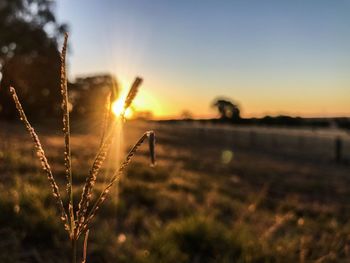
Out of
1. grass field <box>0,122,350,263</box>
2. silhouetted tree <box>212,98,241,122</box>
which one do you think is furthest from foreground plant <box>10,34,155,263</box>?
silhouetted tree <box>212,98,241,122</box>

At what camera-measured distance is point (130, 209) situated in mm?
6168

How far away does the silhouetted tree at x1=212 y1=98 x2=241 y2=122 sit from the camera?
284 ft

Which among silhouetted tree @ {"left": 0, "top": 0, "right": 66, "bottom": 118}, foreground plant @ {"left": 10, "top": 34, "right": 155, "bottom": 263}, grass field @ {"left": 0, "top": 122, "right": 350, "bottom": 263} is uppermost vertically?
silhouetted tree @ {"left": 0, "top": 0, "right": 66, "bottom": 118}

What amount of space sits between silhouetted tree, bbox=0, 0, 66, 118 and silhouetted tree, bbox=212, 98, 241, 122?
5148 centimetres

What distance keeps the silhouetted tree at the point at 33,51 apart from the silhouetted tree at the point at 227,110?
51.5m

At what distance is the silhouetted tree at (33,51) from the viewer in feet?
117

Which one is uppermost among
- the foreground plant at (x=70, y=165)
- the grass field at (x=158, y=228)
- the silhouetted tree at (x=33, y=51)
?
the silhouetted tree at (x=33, y=51)

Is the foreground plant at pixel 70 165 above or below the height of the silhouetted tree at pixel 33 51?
below

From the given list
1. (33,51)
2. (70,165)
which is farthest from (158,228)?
(33,51)

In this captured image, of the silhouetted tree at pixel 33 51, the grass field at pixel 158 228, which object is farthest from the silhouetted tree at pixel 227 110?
the grass field at pixel 158 228

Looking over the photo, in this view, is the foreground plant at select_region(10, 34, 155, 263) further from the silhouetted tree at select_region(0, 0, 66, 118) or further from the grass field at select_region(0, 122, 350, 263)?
the silhouetted tree at select_region(0, 0, 66, 118)

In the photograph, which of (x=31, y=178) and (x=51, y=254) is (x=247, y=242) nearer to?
(x=51, y=254)

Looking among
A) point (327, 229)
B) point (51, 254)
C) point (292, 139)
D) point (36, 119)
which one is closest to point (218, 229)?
point (51, 254)

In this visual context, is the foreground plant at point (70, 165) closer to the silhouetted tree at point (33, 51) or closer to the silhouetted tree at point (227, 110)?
the silhouetted tree at point (33, 51)
